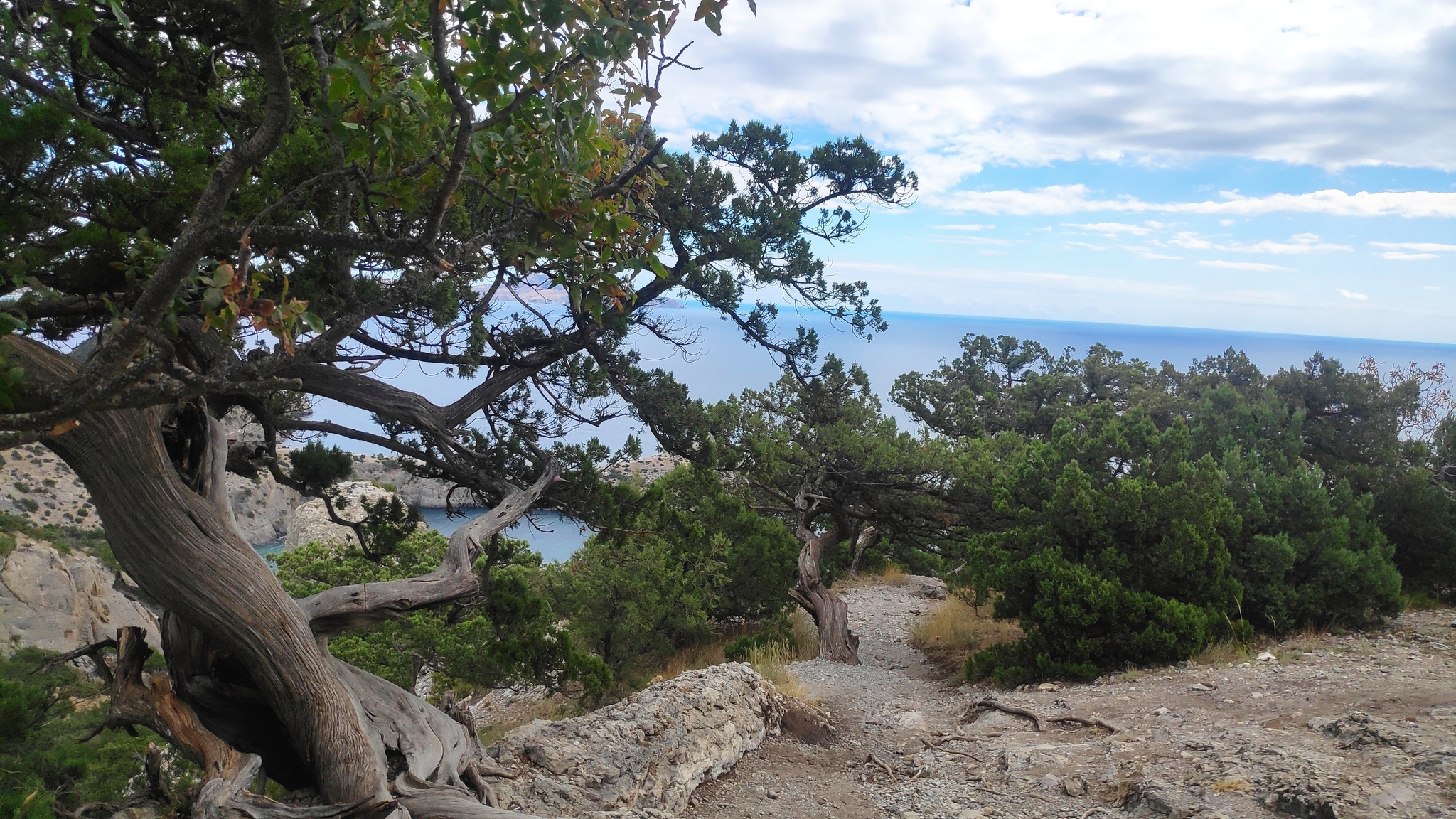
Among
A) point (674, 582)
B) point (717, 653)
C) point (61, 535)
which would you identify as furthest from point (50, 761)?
point (61, 535)

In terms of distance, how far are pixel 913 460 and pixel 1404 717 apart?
6.48 metres

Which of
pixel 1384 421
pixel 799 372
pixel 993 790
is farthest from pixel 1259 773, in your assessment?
pixel 1384 421

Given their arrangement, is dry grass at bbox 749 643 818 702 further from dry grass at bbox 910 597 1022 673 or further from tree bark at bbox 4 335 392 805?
tree bark at bbox 4 335 392 805

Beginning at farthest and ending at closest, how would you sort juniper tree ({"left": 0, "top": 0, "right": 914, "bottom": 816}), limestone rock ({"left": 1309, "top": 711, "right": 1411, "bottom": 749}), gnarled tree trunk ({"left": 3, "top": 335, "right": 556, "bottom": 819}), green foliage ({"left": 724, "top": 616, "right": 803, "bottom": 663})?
green foliage ({"left": 724, "top": 616, "right": 803, "bottom": 663})
limestone rock ({"left": 1309, "top": 711, "right": 1411, "bottom": 749})
gnarled tree trunk ({"left": 3, "top": 335, "right": 556, "bottom": 819})
juniper tree ({"left": 0, "top": 0, "right": 914, "bottom": 816})

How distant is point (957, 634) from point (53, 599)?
18.7 m

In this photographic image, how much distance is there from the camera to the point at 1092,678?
8336 mm

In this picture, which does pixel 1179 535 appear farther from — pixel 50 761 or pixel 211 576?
pixel 50 761

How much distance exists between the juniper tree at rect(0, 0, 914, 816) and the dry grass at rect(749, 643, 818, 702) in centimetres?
366

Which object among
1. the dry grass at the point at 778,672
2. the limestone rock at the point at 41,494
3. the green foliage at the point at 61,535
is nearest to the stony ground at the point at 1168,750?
the dry grass at the point at 778,672

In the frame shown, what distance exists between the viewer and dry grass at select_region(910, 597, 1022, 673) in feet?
36.3

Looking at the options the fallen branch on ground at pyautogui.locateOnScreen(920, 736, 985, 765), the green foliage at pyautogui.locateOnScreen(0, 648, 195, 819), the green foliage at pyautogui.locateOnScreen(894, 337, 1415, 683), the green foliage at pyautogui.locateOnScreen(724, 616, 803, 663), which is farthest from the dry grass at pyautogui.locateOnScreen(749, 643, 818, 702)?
the green foliage at pyautogui.locateOnScreen(0, 648, 195, 819)

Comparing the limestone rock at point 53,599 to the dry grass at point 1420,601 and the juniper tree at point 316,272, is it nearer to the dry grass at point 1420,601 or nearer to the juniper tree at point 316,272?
the juniper tree at point 316,272

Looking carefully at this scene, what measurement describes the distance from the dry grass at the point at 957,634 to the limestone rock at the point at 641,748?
190 inches

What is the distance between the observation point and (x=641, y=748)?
5.36 meters
